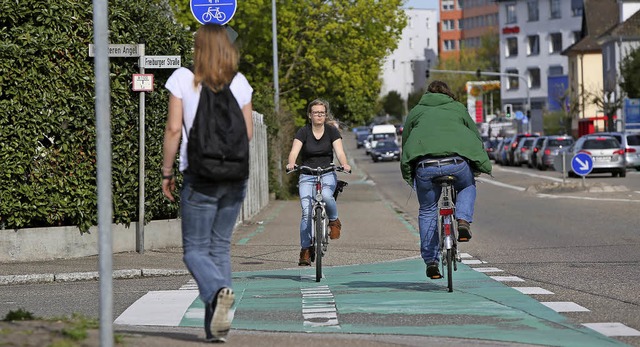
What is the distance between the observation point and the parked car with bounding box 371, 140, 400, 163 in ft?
295

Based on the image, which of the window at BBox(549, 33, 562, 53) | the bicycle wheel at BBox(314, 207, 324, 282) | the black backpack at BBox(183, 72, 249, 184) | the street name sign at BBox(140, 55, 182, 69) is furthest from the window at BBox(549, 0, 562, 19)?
the black backpack at BBox(183, 72, 249, 184)

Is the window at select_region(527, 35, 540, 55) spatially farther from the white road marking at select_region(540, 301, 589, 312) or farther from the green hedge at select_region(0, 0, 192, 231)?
the white road marking at select_region(540, 301, 589, 312)

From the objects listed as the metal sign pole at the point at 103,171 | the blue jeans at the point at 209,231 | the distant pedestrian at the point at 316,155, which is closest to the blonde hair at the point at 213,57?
the blue jeans at the point at 209,231

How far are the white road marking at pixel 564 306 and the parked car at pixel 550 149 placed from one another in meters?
50.9

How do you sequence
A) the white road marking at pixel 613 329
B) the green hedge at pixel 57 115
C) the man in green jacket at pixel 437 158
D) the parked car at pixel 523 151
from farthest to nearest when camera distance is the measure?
the parked car at pixel 523 151 → the green hedge at pixel 57 115 → the man in green jacket at pixel 437 158 → the white road marking at pixel 613 329

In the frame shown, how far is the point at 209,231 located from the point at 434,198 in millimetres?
4172

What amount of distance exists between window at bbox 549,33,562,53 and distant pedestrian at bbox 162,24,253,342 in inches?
5176

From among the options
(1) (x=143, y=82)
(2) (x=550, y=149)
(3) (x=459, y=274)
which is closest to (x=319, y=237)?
(3) (x=459, y=274)

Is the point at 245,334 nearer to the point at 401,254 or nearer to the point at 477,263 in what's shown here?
the point at 477,263

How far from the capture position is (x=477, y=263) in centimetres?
1562

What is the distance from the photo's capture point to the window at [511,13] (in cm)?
A: 14100

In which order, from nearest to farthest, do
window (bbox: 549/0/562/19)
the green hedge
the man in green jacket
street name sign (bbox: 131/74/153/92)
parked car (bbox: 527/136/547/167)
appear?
the man in green jacket
the green hedge
street name sign (bbox: 131/74/153/92)
parked car (bbox: 527/136/547/167)
window (bbox: 549/0/562/19)

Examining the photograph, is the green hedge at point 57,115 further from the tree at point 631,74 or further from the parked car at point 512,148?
the tree at point 631,74

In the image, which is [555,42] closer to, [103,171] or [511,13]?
[511,13]
